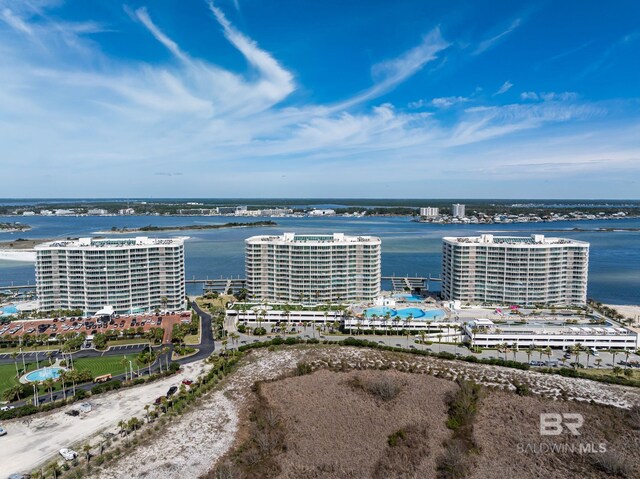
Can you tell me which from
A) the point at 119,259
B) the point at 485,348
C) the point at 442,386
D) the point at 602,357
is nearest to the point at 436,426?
the point at 442,386

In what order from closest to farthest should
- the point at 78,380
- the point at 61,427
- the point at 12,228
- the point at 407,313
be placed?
the point at 61,427 → the point at 78,380 → the point at 407,313 → the point at 12,228

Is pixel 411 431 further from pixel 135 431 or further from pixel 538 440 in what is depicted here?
pixel 135 431

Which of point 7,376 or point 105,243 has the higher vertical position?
point 105,243

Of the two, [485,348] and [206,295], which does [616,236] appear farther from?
[206,295]

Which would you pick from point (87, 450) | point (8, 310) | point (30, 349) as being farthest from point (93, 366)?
point (8, 310)

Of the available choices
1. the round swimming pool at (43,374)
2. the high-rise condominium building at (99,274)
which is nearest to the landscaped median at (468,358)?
the round swimming pool at (43,374)

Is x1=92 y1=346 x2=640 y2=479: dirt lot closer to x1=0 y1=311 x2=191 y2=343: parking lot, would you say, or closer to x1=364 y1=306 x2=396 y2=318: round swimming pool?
x1=364 y1=306 x2=396 y2=318: round swimming pool

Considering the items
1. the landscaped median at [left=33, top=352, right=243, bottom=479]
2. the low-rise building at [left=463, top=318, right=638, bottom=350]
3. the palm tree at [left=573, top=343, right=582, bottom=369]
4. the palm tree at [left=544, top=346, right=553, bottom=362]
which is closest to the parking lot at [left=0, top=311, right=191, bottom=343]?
the landscaped median at [left=33, top=352, right=243, bottom=479]
